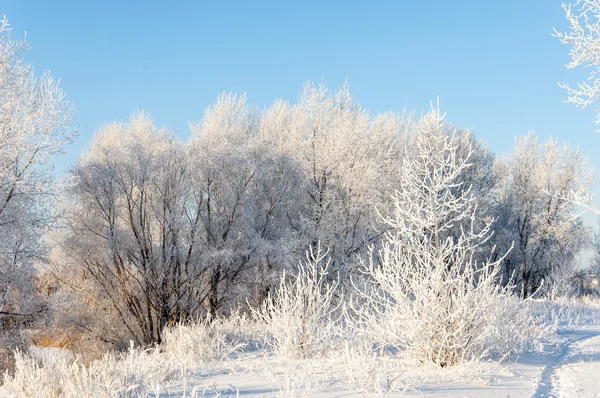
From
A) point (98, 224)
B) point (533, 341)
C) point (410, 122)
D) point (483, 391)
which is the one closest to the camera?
point (483, 391)

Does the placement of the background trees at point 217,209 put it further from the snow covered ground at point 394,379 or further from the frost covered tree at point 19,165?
the snow covered ground at point 394,379

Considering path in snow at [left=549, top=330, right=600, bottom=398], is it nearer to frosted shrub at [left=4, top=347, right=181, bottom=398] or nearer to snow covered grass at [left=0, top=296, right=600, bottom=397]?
snow covered grass at [left=0, top=296, right=600, bottom=397]

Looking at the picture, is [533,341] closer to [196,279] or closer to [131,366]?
[131,366]

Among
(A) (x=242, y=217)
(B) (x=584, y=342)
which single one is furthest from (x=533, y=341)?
(A) (x=242, y=217)

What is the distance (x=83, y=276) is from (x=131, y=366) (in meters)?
15.3

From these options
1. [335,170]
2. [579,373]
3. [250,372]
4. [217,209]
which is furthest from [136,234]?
[579,373]

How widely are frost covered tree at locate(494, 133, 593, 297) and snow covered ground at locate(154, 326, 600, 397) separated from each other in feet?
77.0

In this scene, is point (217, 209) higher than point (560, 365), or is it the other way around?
point (217, 209)

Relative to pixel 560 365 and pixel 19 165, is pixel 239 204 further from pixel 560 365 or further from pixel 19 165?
pixel 560 365

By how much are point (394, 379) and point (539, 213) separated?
88.9 feet

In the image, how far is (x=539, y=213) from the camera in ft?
94.2

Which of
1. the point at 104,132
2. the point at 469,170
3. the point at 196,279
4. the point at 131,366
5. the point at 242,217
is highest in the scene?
the point at 104,132

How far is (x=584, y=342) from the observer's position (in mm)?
8805

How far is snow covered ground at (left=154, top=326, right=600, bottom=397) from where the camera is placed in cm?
483
